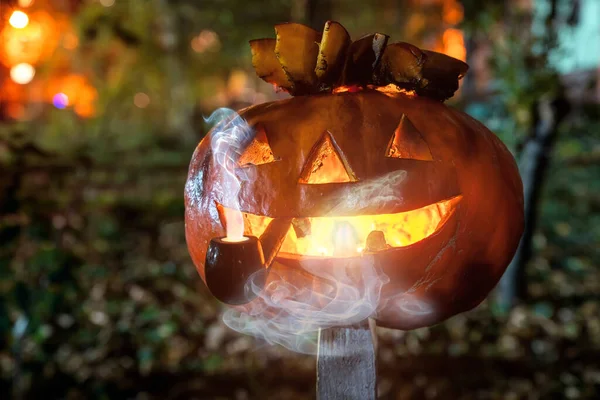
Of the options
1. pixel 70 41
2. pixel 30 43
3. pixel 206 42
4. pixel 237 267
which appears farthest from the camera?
pixel 206 42

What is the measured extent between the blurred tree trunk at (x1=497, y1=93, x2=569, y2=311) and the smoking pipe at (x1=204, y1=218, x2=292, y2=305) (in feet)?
10.3

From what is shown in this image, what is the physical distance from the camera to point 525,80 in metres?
3.81

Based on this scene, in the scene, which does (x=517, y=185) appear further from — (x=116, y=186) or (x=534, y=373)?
(x=116, y=186)

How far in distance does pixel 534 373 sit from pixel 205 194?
2894mm

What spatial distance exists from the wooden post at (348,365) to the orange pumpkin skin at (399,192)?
12cm

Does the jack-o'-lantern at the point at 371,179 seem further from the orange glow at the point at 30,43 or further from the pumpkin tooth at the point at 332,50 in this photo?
the orange glow at the point at 30,43

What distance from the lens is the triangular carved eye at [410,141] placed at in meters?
1.34

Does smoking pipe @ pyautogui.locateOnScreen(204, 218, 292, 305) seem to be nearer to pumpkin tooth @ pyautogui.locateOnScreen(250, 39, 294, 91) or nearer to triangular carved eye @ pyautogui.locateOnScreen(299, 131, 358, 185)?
triangular carved eye @ pyautogui.locateOnScreen(299, 131, 358, 185)

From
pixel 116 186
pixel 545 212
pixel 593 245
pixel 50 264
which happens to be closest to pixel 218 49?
pixel 116 186

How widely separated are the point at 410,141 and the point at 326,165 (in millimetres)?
261

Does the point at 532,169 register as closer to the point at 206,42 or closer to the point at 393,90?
the point at 393,90

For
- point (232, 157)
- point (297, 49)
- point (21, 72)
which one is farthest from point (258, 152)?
point (21, 72)

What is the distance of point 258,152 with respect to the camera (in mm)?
1436

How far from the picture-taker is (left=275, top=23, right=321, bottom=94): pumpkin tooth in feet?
4.35
